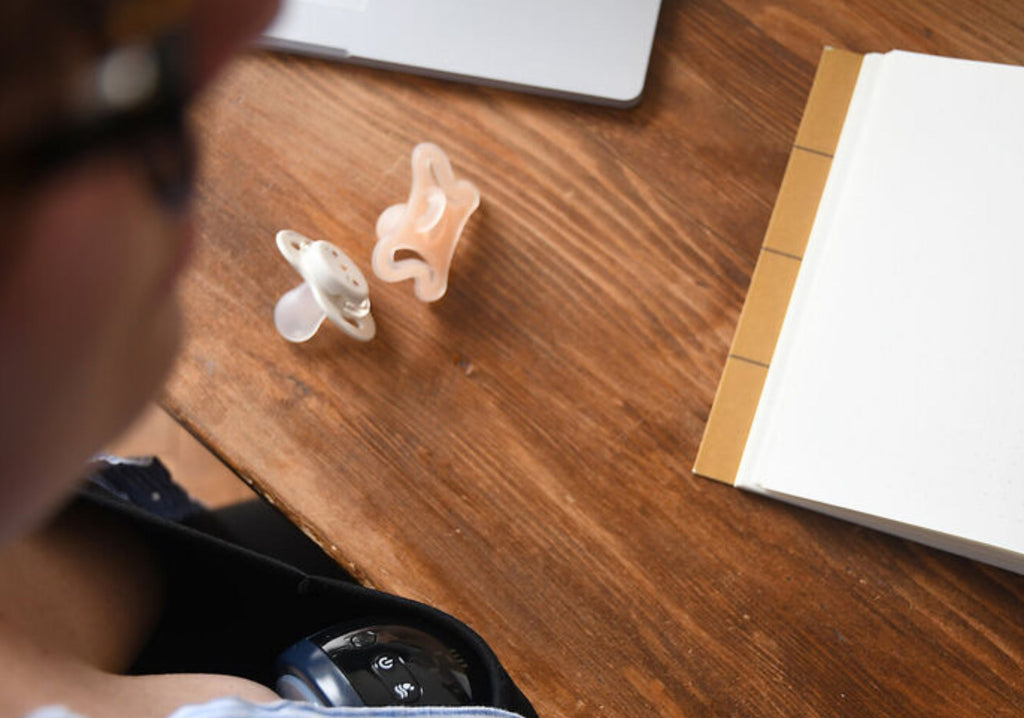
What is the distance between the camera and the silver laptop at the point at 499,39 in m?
0.60

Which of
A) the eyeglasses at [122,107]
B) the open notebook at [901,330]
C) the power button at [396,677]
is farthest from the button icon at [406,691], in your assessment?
the eyeglasses at [122,107]

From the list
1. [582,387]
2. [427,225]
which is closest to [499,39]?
[427,225]

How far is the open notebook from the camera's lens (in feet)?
1.68

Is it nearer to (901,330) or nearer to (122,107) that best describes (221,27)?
(122,107)

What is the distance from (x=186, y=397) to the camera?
0.58 metres

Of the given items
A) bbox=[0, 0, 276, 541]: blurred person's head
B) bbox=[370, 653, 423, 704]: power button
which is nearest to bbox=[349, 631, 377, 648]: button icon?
bbox=[370, 653, 423, 704]: power button

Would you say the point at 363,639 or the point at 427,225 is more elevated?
the point at 427,225

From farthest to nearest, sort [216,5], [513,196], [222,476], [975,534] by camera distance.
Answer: [222,476]
[513,196]
[975,534]
[216,5]

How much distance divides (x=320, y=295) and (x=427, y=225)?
9cm

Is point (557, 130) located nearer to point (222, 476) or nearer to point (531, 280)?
point (531, 280)

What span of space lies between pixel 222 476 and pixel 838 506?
33.0 inches

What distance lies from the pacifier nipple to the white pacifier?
24 mm

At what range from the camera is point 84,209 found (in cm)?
18

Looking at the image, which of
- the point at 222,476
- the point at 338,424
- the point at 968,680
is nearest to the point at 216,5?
the point at 338,424
